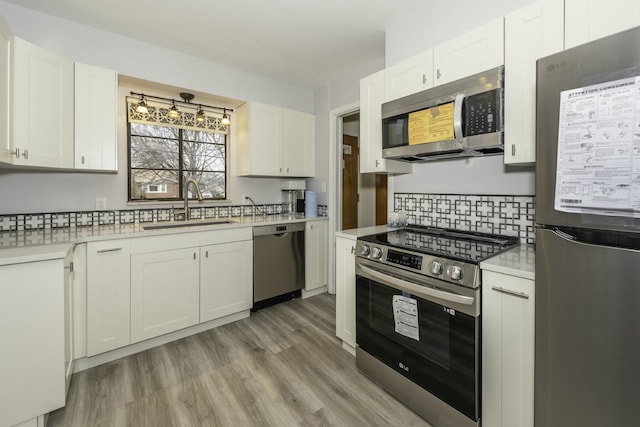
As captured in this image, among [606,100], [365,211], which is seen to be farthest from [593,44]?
[365,211]

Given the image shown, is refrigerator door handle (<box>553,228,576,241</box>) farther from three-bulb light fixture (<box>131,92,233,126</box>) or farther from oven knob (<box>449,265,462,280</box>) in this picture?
three-bulb light fixture (<box>131,92,233,126</box>)

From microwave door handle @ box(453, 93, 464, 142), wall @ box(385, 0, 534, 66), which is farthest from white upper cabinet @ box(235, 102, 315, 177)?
microwave door handle @ box(453, 93, 464, 142)

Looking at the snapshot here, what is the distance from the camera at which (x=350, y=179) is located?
16.1ft

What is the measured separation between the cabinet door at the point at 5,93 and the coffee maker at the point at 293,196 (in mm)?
2429

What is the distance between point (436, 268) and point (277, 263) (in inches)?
76.2

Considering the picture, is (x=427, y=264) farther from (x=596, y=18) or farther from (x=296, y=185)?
(x=296, y=185)

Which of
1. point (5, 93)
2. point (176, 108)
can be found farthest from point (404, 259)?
point (176, 108)

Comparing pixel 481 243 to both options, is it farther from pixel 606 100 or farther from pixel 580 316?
pixel 606 100

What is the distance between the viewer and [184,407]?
1.66 m

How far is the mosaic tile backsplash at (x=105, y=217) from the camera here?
2.23 m

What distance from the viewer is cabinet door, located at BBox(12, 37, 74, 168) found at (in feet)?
5.84

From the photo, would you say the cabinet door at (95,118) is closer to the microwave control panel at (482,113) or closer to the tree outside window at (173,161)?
the tree outside window at (173,161)

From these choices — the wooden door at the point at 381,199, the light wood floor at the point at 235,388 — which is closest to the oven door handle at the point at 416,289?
the light wood floor at the point at 235,388

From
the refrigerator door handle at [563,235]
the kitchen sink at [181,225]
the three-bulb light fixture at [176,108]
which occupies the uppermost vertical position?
the three-bulb light fixture at [176,108]
